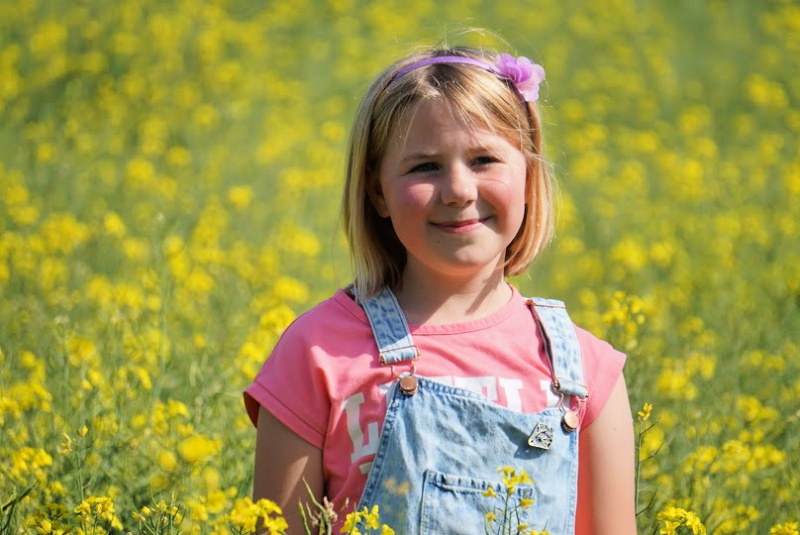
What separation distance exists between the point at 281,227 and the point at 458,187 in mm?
3548

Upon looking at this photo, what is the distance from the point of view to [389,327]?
234 cm

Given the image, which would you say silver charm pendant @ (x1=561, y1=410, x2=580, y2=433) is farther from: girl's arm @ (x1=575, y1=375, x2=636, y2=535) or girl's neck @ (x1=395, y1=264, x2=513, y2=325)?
girl's neck @ (x1=395, y1=264, x2=513, y2=325)

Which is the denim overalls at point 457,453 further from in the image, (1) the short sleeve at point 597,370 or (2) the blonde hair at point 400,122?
(2) the blonde hair at point 400,122

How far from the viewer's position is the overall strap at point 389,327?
7.50 feet

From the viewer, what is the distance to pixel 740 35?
10984mm

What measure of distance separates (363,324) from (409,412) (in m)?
0.23

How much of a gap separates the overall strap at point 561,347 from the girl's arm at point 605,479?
99 mm

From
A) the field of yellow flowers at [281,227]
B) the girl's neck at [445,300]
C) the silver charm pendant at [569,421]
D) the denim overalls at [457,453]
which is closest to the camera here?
the denim overalls at [457,453]

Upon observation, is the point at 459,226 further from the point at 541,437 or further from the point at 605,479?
the point at 605,479

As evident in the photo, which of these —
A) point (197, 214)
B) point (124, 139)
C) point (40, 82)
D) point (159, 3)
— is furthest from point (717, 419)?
point (159, 3)

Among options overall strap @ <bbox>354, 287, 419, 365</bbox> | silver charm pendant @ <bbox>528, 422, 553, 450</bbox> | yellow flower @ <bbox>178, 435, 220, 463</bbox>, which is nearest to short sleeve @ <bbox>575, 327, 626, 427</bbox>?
silver charm pendant @ <bbox>528, 422, 553, 450</bbox>

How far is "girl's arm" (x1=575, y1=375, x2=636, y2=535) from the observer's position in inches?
94.0

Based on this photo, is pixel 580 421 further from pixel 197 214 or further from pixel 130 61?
pixel 130 61

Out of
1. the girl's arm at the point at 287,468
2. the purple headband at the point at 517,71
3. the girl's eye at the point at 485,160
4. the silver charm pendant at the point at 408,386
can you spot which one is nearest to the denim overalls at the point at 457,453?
the silver charm pendant at the point at 408,386
